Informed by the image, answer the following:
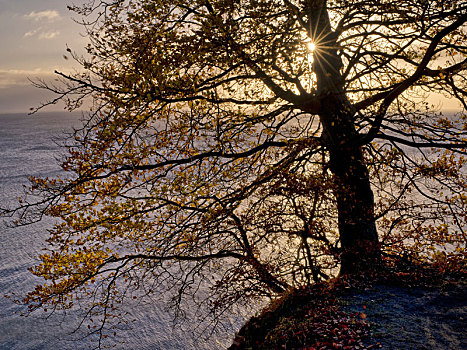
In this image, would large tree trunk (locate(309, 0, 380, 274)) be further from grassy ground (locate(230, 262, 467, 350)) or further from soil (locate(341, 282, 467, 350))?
soil (locate(341, 282, 467, 350))

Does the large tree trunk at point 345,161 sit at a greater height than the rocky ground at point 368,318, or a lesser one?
greater

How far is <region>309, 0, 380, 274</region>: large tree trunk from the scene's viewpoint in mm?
9445

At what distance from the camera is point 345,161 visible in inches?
385

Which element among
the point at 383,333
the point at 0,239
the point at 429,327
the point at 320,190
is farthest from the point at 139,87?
the point at 0,239

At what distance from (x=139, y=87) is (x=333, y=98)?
5436mm

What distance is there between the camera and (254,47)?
8.77 m

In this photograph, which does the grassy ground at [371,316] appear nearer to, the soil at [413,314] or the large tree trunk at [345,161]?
the soil at [413,314]

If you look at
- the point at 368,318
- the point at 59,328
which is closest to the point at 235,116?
the point at 368,318

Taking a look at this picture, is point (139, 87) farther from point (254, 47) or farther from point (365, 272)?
point (365, 272)

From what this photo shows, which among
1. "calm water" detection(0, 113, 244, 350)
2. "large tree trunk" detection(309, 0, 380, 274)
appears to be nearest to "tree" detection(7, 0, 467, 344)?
"large tree trunk" detection(309, 0, 380, 274)

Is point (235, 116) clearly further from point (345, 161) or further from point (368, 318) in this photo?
point (368, 318)

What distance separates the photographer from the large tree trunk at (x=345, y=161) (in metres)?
9.45

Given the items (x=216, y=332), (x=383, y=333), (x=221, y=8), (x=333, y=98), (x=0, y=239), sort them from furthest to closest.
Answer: (x=0, y=239), (x=216, y=332), (x=333, y=98), (x=221, y=8), (x=383, y=333)

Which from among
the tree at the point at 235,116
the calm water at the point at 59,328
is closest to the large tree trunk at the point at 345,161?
the tree at the point at 235,116
